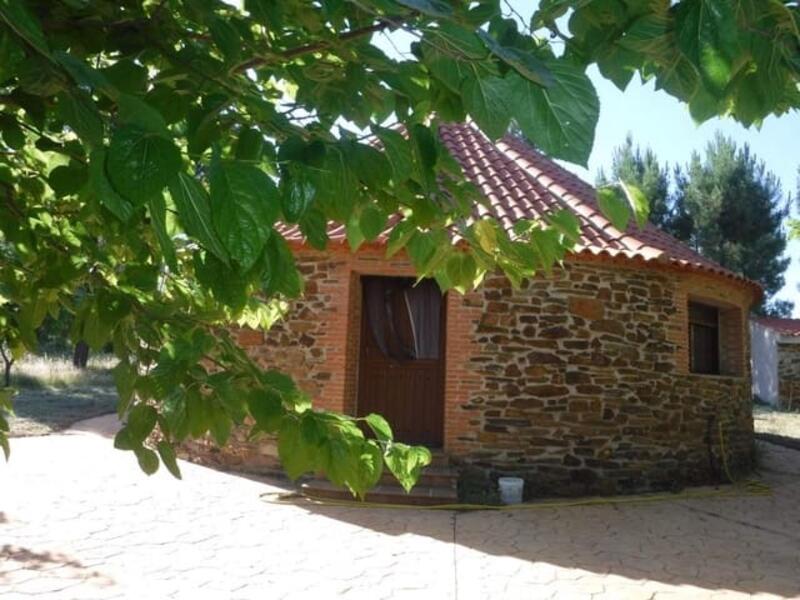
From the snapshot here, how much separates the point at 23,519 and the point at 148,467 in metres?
5.25

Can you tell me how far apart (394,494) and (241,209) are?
6.54m

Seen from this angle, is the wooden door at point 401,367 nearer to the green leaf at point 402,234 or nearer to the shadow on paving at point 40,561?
the shadow on paving at point 40,561

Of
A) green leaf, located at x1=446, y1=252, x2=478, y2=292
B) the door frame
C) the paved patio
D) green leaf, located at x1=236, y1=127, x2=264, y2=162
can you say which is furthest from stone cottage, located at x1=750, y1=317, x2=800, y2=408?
green leaf, located at x1=236, y1=127, x2=264, y2=162

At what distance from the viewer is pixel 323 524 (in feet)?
19.9

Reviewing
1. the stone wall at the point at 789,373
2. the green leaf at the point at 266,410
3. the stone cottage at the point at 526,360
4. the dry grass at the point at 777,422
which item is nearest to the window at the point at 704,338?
the stone cottage at the point at 526,360

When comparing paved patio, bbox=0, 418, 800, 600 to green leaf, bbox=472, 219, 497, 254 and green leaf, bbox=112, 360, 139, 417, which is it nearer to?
green leaf, bbox=112, 360, 139, 417

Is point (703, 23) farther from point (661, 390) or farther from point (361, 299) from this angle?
point (661, 390)

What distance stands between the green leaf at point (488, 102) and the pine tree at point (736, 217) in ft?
87.0

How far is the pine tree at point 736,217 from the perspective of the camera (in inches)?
979

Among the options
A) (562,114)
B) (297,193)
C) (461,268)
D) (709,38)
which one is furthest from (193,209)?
(461,268)

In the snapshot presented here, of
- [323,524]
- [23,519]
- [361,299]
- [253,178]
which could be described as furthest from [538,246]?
[361,299]

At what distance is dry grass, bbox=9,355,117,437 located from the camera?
1213 centimetres

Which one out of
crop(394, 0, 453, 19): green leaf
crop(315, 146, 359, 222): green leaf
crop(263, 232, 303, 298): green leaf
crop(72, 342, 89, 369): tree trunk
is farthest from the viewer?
crop(72, 342, 89, 369): tree trunk

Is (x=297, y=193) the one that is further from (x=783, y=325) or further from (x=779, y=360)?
(x=783, y=325)
